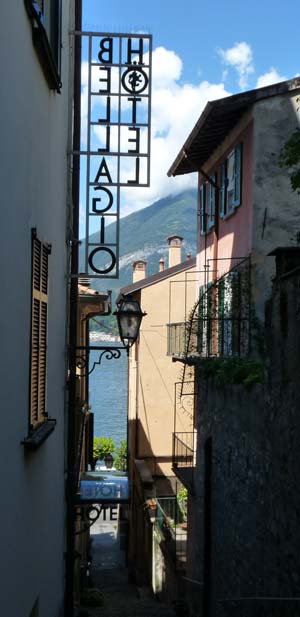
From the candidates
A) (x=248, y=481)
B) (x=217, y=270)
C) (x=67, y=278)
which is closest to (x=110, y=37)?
(x=67, y=278)

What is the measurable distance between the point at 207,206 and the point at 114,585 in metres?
13.7

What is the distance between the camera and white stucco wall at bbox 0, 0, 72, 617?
4.73 metres

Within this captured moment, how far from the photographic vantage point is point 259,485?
27.6 feet

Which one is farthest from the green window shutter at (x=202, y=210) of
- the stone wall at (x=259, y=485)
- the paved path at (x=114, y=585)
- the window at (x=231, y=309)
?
the paved path at (x=114, y=585)

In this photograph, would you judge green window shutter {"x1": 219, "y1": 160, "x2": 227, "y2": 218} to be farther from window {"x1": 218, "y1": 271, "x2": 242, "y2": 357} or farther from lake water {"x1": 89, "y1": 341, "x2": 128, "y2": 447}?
lake water {"x1": 89, "y1": 341, "x2": 128, "y2": 447}

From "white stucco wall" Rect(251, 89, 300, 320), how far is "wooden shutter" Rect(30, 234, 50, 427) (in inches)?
255

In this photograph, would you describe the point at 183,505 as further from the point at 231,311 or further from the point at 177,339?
the point at 231,311

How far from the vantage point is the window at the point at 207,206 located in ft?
55.3

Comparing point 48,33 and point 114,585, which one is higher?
point 48,33

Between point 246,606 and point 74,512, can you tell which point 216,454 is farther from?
point 246,606

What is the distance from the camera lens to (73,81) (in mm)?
9570

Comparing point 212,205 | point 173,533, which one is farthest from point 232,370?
point 173,533

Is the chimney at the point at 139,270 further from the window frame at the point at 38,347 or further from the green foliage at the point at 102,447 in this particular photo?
the window frame at the point at 38,347

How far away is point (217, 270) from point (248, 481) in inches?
309
